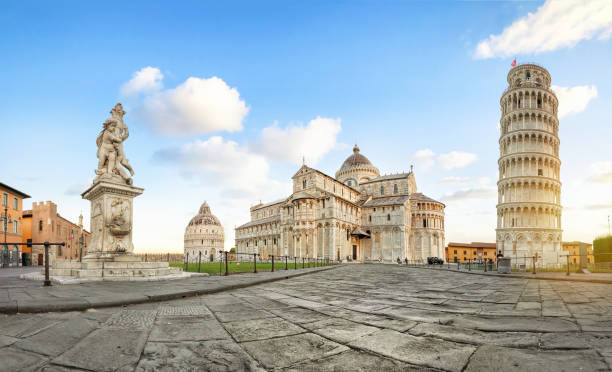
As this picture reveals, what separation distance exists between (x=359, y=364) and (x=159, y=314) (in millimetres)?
3380

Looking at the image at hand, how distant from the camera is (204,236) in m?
114

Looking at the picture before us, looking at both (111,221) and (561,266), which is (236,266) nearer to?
(111,221)

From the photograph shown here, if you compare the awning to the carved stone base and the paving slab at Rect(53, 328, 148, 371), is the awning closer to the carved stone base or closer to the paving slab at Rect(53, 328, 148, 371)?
the carved stone base

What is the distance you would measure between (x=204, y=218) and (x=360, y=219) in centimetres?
7554

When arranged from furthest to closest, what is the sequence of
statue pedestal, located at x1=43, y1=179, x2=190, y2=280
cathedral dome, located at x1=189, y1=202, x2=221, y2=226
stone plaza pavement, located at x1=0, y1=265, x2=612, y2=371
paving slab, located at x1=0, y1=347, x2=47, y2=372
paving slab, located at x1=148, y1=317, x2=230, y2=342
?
1. cathedral dome, located at x1=189, y1=202, x2=221, y2=226
2. statue pedestal, located at x1=43, y1=179, x2=190, y2=280
3. paving slab, located at x1=148, y1=317, x2=230, y2=342
4. stone plaza pavement, located at x1=0, y1=265, x2=612, y2=371
5. paving slab, located at x1=0, y1=347, x2=47, y2=372

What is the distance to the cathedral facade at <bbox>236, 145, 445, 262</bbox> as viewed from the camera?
4978cm

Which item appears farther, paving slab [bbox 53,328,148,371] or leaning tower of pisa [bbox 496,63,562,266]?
leaning tower of pisa [bbox 496,63,562,266]

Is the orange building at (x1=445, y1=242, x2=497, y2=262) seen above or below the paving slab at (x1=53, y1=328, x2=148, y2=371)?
below

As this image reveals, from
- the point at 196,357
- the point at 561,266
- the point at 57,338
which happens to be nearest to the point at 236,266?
the point at 57,338

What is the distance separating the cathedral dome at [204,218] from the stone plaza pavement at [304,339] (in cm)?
11622

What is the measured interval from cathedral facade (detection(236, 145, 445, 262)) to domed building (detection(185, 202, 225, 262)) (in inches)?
2089

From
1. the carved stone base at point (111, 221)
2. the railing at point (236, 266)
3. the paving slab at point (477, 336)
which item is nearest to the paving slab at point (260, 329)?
the paving slab at point (477, 336)

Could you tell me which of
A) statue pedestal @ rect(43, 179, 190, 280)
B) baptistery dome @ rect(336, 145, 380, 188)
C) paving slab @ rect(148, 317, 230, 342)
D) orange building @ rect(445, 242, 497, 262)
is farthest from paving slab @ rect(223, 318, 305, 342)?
orange building @ rect(445, 242, 497, 262)

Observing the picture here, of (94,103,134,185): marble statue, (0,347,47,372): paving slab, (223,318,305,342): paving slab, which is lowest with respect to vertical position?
(223,318,305,342): paving slab
